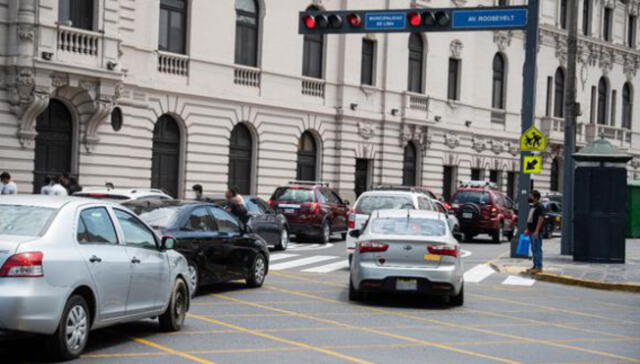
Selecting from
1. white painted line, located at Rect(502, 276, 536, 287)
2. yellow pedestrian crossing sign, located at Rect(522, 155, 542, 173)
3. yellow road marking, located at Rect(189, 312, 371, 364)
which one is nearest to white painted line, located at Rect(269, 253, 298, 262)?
white painted line, located at Rect(502, 276, 536, 287)

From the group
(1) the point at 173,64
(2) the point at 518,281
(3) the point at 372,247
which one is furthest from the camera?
(1) the point at 173,64

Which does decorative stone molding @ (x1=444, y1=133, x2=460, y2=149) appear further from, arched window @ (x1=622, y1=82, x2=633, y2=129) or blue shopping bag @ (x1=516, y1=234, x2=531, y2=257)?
blue shopping bag @ (x1=516, y1=234, x2=531, y2=257)

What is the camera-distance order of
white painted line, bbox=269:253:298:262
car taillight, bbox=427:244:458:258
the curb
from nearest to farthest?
car taillight, bbox=427:244:458:258
the curb
white painted line, bbox=269:253:298:262

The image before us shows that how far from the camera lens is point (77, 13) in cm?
3123

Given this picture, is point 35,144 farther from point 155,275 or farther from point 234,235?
point 155,275

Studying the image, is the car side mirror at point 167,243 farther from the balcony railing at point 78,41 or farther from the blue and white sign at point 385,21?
the balcony railing at point 78,41

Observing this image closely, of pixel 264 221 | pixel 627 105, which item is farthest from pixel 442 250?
pixel 627 105

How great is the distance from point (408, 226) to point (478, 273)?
22.4ft

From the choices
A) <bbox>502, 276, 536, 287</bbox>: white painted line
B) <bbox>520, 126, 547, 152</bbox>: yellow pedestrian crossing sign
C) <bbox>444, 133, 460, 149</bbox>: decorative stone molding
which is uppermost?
<bbox>444, 133, 460, 149</bbox>: decorative stone molding

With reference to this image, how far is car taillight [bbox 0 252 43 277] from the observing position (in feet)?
29.3

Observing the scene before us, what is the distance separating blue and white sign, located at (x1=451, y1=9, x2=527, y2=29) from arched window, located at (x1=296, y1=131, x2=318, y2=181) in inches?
634

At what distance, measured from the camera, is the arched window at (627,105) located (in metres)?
66.6

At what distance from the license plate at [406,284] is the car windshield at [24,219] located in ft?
22.7

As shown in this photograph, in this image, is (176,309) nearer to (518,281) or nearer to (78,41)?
(518,281)
